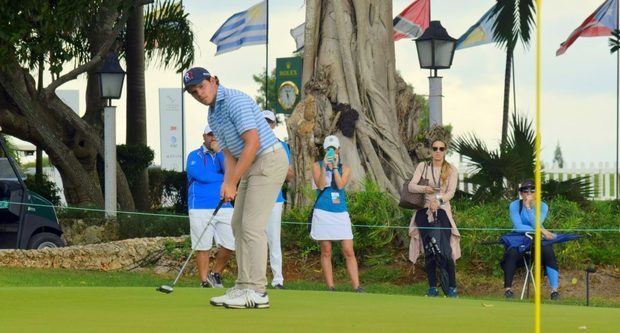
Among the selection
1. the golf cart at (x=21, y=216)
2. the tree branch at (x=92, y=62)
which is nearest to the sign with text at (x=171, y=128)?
the tree branch at (x=92, y=62)

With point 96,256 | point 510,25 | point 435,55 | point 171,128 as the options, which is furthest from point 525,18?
point 171,128

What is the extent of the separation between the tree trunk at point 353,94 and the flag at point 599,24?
11657 mm

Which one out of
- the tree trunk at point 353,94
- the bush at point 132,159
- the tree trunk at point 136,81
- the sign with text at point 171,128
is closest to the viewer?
the tree trunk at point 353,94

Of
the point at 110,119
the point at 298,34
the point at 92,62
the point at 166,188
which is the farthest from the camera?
the point at 298,34

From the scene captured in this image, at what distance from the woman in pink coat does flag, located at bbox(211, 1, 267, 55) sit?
17201 millimetres

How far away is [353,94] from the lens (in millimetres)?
21438

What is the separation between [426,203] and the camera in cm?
1557

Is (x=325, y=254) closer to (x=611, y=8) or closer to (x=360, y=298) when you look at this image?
(x=360, y=298)

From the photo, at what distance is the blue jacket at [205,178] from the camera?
48.4 ft

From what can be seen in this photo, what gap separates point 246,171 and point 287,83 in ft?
97.0

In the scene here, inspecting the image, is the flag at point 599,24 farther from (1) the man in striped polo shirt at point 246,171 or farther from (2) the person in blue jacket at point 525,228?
(1) the man in striped polo shirt at point 246,171

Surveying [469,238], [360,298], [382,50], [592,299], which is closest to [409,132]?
[382,50]

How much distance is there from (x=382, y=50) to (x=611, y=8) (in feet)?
42.1

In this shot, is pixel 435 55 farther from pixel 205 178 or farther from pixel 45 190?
pixel 45 190
